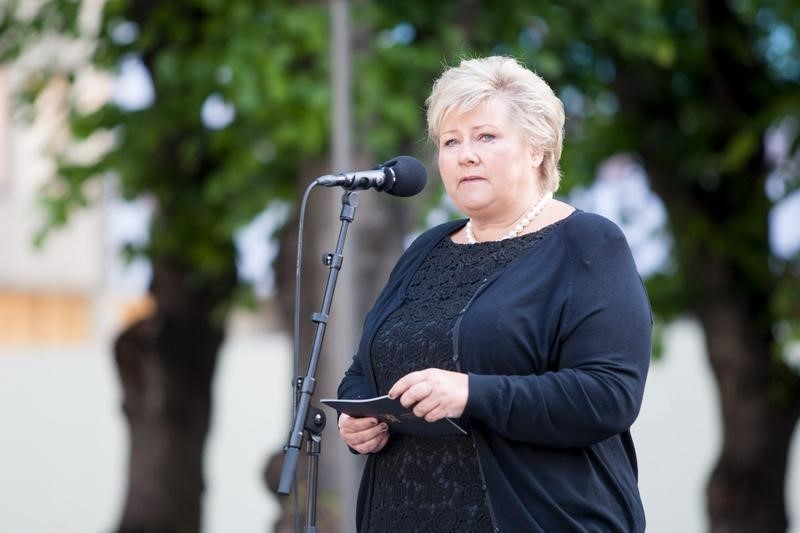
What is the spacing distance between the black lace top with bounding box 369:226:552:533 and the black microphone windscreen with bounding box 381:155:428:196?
0.17 m

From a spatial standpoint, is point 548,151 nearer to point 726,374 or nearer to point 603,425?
point 603,425

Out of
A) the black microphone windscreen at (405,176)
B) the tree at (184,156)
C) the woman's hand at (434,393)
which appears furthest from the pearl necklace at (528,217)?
the tree at (184,156)

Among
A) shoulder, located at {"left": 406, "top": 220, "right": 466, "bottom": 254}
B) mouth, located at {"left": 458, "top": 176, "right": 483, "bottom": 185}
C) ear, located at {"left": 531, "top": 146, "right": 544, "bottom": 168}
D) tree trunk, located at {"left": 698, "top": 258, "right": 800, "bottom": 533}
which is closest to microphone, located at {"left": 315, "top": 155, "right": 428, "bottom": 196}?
shoulder, located at {"left": 406, "top": 220, "right": 466, "bottom": 254}

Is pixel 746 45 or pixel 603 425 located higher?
pixel 746 45

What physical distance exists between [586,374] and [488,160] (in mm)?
511

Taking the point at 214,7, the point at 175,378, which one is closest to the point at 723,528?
the point at 175,378

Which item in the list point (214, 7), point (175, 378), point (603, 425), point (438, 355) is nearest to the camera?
point (603, 425)

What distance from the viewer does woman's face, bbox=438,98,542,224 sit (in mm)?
2891

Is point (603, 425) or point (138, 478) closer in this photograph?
point (603, 425)

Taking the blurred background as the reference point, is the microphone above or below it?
below

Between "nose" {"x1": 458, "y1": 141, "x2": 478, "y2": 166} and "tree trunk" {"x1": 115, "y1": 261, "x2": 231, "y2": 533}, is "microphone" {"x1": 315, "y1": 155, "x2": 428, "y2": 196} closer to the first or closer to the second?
"nose" {"x1": 458, "y1": 141, "x2": 478, "y2": 166}

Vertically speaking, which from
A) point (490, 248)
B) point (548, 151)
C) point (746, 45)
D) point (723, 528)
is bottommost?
point (723, 528)

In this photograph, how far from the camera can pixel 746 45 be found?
9.93 meters

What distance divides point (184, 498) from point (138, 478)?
0.39 metres
